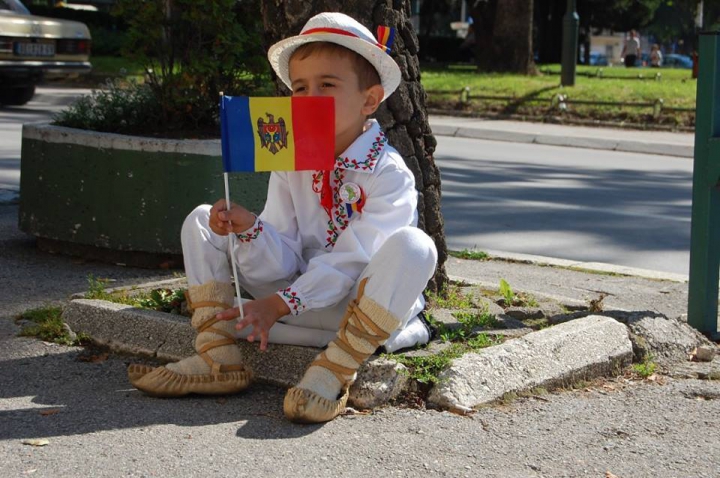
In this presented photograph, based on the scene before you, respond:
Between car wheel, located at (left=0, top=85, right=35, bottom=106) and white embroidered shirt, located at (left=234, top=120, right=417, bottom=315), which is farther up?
car wheel, located at (left=0, top=85, right=35, bottom=106)

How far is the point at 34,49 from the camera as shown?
15320 millimetres

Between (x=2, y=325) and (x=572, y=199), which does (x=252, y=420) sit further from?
(x=572, y=199)

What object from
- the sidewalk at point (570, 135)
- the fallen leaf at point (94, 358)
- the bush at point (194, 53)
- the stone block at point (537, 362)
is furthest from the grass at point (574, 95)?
the fallen leaf at point (94, 358)

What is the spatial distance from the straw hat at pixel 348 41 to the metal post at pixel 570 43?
55.1ft

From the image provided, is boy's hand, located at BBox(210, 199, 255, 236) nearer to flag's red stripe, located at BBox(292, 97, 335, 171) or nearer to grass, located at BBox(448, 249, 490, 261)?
flag's red stripe, located at BBox(292, 97, 335, 171)

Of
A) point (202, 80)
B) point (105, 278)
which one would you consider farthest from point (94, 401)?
point (202, 80)

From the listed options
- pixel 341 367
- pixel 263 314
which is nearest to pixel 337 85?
pixel 263 314

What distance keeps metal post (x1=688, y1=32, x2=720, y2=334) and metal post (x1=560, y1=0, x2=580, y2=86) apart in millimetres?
15802

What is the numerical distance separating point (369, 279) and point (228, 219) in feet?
1.59

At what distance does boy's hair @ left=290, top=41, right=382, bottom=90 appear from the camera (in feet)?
12.5

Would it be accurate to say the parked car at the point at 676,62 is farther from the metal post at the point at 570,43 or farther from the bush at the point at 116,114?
the bush at the point at 116,114

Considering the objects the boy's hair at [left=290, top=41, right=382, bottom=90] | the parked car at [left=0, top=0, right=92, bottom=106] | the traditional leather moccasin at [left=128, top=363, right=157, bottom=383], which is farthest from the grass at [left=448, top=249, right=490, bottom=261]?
the parked car at [left=0, top=0, right=92, bottom=106]

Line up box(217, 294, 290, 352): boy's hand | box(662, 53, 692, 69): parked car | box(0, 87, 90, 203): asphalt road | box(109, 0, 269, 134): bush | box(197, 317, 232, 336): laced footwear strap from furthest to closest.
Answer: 1. box(662, 53, 692, 69): parked car
2. box(0, 87, 90, 203): asphalt road
3. box(109, 0, 269, 134): bush
4. box(197, 317, 232, 336): laced footwear strap
5. box(217, 294, 290, 352): boy's hand

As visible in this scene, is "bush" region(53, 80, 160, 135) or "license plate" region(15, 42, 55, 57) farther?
"license plate" region(15, 42, 55, 57)
